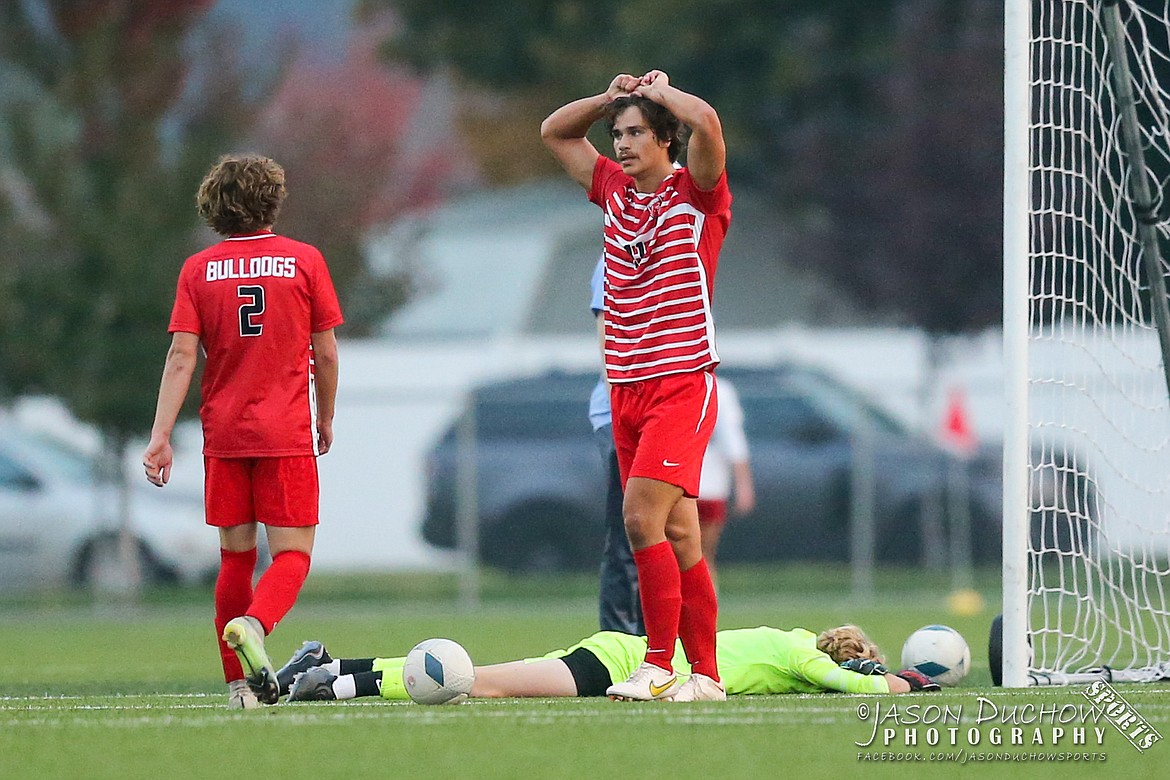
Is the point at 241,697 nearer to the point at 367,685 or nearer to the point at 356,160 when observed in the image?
the point at 367,685

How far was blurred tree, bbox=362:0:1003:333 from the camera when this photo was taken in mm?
24562

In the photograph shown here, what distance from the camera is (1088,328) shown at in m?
9.77

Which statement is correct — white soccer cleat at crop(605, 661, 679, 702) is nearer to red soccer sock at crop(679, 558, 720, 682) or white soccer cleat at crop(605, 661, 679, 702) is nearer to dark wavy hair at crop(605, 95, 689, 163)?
red soccer sock at crop(679, 558, 720, 682)

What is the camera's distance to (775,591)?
18.7 m

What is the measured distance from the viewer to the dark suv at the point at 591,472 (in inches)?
738

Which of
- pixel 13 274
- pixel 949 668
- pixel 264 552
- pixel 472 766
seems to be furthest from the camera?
pixel 264 552

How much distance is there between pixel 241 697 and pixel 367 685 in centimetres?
54

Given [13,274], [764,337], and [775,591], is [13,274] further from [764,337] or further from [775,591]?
[764,337]

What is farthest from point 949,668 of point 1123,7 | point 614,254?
point 1123,7

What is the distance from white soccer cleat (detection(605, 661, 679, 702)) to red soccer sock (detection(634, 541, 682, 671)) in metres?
0.04

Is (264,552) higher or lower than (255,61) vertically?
lower

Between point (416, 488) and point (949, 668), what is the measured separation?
466 inches

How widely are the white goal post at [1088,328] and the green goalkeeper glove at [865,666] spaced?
60 cm

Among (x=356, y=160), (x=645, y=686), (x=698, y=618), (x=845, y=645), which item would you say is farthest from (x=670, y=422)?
(x=356, y=160)
